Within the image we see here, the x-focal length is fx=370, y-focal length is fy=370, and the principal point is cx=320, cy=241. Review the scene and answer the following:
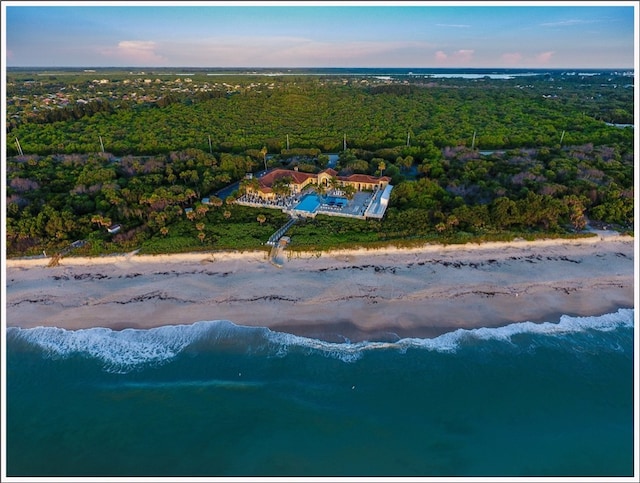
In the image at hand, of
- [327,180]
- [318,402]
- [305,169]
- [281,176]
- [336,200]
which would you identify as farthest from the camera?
[305,169]

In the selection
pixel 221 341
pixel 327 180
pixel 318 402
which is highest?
pixel 327 180

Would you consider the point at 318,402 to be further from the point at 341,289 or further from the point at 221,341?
the point at 341,289

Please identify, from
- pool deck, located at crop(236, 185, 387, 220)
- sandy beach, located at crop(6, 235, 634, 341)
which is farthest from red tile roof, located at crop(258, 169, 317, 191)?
sandy beach, located at crop(6, 235, 634, 341)

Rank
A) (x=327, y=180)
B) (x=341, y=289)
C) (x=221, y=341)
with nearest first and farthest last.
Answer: (x=221, y=341)
(x=341, y=289)
(x=327, y=180)

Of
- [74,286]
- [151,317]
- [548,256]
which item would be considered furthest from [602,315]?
[74,286]

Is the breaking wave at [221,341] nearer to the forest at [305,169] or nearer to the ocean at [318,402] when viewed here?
the ocean at [318,402]

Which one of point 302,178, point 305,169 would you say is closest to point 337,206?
point 302,178

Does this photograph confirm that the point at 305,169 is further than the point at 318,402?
Yes

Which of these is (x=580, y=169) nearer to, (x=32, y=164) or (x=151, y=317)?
(x=151, y=317)
